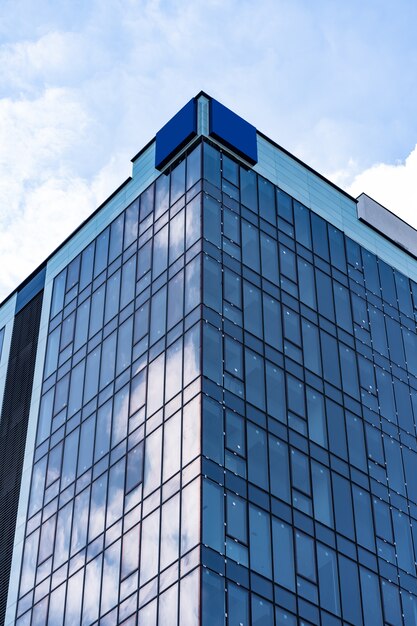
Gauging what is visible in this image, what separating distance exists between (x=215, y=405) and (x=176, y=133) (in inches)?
703

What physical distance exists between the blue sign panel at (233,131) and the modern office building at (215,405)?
0.13 meters

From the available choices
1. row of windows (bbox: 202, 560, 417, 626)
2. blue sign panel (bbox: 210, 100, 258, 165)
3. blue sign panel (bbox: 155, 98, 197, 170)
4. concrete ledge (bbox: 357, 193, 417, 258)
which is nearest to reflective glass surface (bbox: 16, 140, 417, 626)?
row of windows (bbox: 202, 560, 417, 626)

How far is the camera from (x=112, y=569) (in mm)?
57781

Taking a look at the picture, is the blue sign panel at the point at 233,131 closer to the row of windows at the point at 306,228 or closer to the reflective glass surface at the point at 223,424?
the row of windows at the point at 306,228

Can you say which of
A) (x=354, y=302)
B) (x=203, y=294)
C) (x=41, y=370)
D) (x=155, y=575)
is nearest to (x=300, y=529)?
(x=155, y=575)

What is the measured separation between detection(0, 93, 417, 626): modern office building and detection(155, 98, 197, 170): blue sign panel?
5.3 inches

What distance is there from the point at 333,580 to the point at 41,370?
23554 millimetres

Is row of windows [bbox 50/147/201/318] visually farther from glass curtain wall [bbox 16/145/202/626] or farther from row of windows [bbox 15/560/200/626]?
row of windows [bbox 15/560/200/626]

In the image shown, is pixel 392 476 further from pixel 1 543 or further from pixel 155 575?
pixel 1 543

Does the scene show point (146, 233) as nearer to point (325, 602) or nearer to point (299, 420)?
point (299, 420)

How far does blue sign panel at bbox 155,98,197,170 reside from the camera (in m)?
67.7

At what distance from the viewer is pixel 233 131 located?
225 ft

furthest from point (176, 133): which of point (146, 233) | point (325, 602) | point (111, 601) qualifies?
point (325, 602)

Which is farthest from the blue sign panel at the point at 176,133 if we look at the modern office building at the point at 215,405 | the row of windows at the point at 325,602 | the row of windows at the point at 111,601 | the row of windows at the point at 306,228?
the row of windows at the point at 325,602
